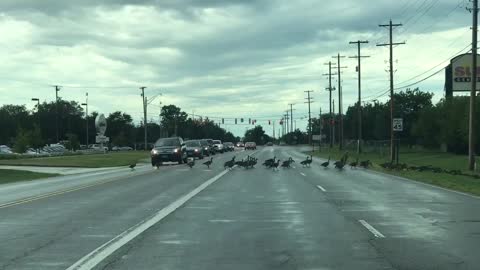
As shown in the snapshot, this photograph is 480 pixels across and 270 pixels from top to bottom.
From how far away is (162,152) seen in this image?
42656mm

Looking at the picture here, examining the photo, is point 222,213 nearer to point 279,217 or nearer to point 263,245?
point 279,217

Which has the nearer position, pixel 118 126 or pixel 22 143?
pixel 22 143

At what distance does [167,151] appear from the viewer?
42781mm

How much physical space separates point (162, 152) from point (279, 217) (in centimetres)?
2960

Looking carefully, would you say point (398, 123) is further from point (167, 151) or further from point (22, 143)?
point (22, 143)

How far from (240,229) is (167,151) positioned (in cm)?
3129

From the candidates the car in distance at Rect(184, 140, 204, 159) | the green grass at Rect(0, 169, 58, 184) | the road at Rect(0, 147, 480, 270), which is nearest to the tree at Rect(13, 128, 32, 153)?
the car in distance at Rect(184, 140, 204, 159)

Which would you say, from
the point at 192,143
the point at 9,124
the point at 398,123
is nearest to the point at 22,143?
the point at 192,143

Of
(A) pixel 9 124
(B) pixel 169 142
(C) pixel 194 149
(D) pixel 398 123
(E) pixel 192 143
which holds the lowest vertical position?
(C) pixel 194 149

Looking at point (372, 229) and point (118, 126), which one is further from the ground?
point (118, 126)

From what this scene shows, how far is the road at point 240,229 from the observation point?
8.80 metres

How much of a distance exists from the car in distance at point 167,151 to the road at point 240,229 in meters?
21.6

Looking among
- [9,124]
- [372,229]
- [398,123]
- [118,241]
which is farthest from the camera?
[9,124]

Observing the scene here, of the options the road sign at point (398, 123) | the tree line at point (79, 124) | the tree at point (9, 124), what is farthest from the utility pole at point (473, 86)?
the tree at point (9, 124)
